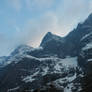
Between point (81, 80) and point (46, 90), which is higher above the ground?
point (81, 80)

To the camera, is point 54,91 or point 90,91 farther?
point 90,91

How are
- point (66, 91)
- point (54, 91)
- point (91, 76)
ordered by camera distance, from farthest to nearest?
point (66, 91) < point (91, 76) < point (54, 91)

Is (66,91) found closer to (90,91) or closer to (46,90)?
(90,91)

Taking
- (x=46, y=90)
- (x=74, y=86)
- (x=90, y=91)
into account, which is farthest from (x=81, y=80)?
(x=46, y=90)

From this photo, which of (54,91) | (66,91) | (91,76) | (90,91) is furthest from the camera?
(66,91)

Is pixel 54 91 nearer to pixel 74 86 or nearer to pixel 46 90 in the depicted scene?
pixel 46 90

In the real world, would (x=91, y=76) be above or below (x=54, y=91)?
above

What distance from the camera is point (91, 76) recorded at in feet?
589

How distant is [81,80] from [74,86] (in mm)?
7859

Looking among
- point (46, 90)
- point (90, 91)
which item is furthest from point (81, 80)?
point (46, 90)

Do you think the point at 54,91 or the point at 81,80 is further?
the point at 81,80

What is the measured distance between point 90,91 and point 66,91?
5698 centimetres

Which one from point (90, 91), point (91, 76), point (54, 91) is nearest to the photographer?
point (54, 91)

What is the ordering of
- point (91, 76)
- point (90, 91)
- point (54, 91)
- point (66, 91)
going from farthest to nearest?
point (66, 91)
point (91, 76)
point (90, 91)
point (54, 91)
